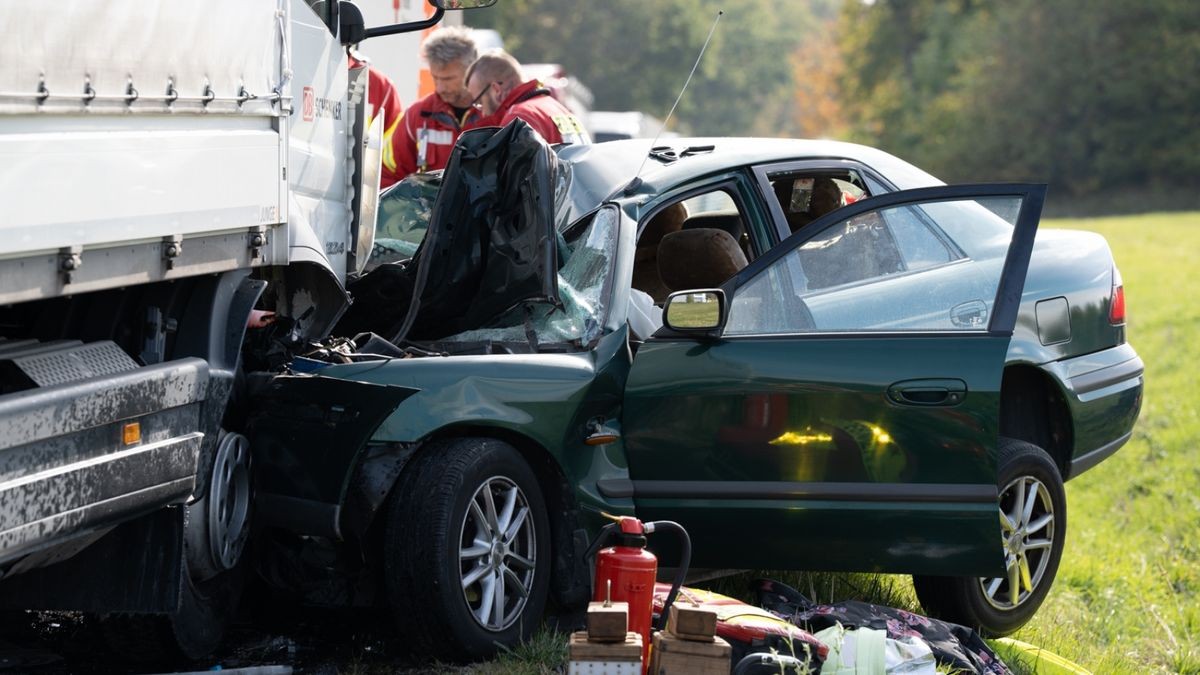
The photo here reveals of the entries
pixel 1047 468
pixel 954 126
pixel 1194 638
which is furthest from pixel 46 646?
pixel 954 126

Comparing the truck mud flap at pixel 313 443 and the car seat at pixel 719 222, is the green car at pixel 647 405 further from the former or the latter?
the car seat at pixel 719 222

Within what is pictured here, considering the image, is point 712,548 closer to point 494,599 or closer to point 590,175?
point 494,599

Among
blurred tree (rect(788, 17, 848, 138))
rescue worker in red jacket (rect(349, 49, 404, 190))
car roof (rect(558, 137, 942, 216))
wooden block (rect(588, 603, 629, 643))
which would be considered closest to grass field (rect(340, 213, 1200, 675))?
wooden block (rect(588, 603, 629, 643))

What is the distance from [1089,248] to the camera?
6754 millimetres

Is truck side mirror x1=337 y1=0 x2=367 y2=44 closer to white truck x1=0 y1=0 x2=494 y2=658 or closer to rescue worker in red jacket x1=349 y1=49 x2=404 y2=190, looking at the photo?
white truck x1=0 y1=0 x2=494 y2=658

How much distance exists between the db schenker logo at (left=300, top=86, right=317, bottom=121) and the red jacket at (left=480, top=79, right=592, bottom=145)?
2079mm

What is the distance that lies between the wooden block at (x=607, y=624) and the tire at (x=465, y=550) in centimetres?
52

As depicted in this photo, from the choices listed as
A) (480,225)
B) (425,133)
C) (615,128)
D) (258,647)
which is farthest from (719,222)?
(615,128)

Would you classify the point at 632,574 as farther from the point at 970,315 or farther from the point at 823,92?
the point at 823,92

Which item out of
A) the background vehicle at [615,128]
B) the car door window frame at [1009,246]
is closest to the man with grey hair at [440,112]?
the car door window frame at [1009,246]

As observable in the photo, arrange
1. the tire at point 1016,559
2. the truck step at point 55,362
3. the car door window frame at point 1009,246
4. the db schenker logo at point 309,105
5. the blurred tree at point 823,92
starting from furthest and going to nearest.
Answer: the blurred tree at point 823,92 → the tire at point 1016,559 → the car door window frame at point 1009,246 → the db schenker logo at point 309,105 → the truck step at point 55,362

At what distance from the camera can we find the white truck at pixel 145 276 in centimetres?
373

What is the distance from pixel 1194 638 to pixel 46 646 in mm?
5196

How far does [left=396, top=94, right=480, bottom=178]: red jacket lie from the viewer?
329 inches
